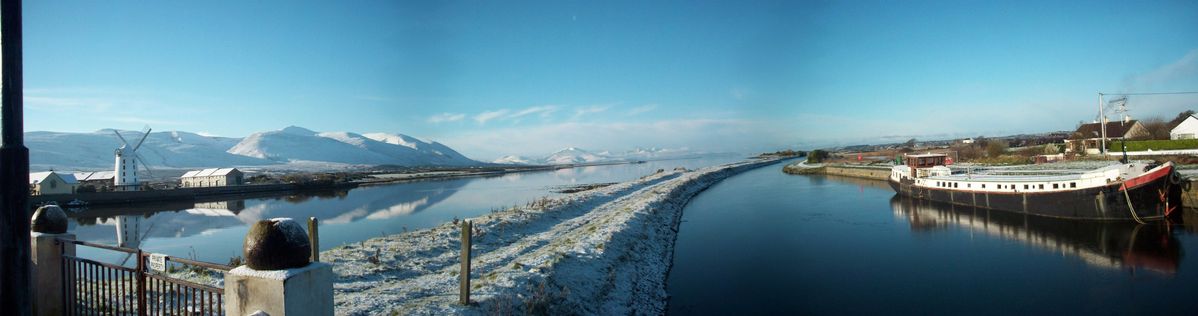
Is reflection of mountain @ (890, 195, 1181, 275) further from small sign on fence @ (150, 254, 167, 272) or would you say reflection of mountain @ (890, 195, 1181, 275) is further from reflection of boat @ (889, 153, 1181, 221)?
small sign on fence @ (150, 254, 167, 272)

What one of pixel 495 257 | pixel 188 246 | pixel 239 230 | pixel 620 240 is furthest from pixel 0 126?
pixel 239 230

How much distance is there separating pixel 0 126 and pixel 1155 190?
94.7 feet

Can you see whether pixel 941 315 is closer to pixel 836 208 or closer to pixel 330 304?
pixel 330 304

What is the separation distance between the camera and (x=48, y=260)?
625 centimetres

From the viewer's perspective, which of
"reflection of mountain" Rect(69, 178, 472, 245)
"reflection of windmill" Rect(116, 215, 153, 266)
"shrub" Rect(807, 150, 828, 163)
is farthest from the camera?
"shrub" Rect(807, 150, 828, 163)

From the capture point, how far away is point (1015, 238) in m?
18.6

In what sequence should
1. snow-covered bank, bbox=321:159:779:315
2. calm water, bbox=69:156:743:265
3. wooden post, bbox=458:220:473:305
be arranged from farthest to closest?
calm water, bbox=69:156:743:265 < snow-covered bank, bbox=321:159:779:315 < wooden post, bbox=458:220:473:305

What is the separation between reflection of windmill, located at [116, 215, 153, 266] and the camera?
21.9 m

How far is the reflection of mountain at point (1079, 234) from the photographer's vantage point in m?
14.8

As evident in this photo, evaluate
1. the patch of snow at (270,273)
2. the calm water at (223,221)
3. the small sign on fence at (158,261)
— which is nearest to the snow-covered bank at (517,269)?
the small sign on fence at (158,261)

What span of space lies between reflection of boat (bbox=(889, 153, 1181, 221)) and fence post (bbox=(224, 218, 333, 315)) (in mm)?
26858

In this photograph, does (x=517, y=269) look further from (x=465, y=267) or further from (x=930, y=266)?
(x=930, y=266)

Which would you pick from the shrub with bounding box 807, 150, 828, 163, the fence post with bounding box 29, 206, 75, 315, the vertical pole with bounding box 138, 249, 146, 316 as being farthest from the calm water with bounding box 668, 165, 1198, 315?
the shrub with bounding box 807, 150, 828, 163

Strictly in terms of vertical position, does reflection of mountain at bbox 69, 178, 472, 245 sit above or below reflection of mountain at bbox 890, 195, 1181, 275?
above
